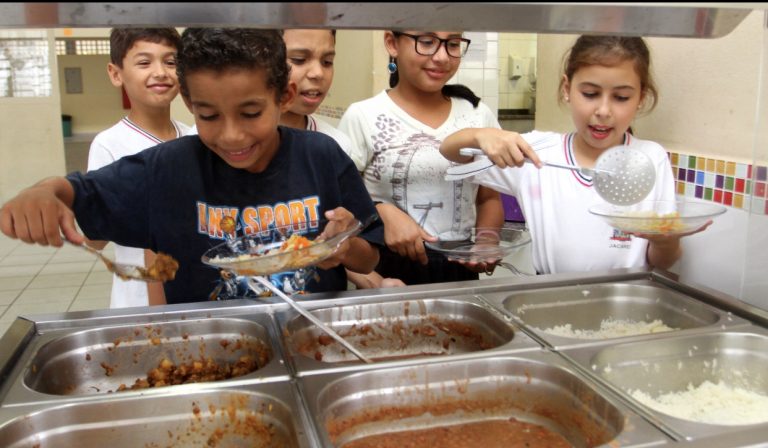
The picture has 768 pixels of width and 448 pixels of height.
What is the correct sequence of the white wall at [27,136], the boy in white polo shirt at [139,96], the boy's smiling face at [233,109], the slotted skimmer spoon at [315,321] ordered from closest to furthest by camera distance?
the slotted skimmer spoon at [315,321] < the boy's smiling face at [233,109] < the boy in white polo shirt at [139,96] < the white wall at [27,136]

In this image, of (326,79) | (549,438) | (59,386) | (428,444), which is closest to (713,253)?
(549,438)

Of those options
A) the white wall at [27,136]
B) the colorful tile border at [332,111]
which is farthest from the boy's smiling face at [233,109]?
the white wall at [27,136]

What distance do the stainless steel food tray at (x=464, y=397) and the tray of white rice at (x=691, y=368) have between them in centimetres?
7

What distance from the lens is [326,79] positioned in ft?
5.75

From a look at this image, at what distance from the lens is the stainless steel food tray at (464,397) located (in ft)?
3.23

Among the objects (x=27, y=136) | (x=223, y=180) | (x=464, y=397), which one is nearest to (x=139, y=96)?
(x=223, y=180)

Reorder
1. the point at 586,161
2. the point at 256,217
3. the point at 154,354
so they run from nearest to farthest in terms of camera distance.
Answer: the point at 154,354
the point at 256,217
the point at 586,161

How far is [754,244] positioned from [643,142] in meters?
0.43

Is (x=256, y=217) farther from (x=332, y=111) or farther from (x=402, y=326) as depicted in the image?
(x=332, y=111)

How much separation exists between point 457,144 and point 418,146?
0.67 ft

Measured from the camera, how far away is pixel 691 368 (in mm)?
1160

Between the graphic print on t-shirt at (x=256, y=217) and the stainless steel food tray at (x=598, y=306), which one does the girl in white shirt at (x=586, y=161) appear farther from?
the graphic print on t-shirt at (x=256, y=217)

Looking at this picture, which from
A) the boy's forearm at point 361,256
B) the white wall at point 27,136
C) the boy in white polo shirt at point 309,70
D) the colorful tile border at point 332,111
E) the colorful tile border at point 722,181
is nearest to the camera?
the colorful tile border at point 722,181

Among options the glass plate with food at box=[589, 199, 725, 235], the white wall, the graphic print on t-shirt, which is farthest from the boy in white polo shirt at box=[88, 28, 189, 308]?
the white wall
